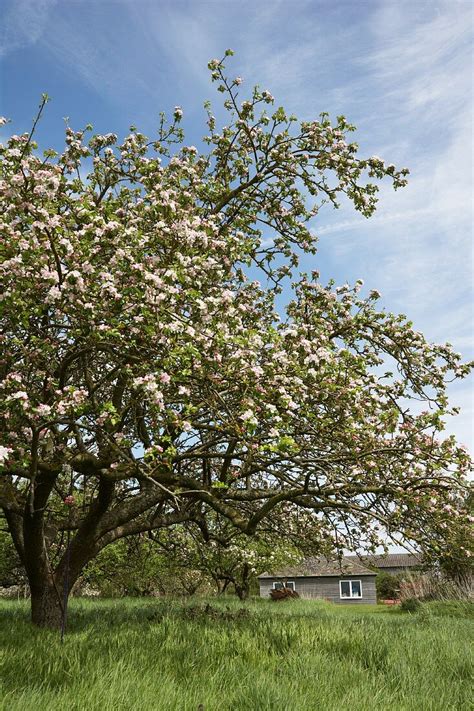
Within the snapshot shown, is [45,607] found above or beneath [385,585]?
beneath

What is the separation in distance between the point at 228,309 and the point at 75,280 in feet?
7.13

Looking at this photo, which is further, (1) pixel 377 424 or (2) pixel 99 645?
(1) pixel 377 424

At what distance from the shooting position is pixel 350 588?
2128 inches

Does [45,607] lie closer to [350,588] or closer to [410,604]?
[410,604]

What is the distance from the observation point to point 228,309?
25.9 ft

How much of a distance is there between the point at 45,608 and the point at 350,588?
48.9 metres

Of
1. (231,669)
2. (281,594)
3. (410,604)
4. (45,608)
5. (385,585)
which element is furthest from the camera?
(385,585)

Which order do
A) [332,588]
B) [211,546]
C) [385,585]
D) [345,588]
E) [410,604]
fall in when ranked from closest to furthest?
[211,546]
[410,604]
[332,588]
[345,588]
[385,585]

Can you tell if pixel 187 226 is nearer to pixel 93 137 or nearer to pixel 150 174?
pixel 150 174

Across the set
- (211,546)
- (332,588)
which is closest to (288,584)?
(332,588)

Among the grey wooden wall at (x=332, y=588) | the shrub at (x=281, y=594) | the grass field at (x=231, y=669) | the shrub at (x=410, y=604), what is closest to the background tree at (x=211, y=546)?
the grass field at (x=231, y=669)

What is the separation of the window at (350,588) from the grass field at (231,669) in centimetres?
4784

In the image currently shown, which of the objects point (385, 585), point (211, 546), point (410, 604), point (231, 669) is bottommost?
point (231, 669)

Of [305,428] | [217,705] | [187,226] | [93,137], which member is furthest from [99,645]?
[93,137]
